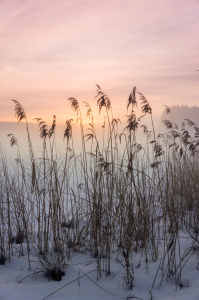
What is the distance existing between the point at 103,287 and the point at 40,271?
0.60 m

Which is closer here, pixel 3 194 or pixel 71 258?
pixel 71 258

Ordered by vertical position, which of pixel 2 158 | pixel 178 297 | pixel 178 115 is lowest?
pixel 178 297

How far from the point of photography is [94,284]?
2277mm

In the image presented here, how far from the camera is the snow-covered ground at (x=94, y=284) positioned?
83.0 inches

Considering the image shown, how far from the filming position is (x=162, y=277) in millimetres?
2158

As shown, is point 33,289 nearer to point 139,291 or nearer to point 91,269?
point 91,269

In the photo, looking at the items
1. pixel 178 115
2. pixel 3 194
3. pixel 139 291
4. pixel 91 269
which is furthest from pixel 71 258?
pixel 178 115

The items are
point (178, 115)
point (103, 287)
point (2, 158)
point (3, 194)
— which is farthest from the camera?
point (178, 115)

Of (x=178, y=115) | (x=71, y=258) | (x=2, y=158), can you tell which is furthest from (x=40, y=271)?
(x=178, y=115)

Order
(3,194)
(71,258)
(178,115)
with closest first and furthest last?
1. (71,258)
2. (3,194)
3. (178,115)

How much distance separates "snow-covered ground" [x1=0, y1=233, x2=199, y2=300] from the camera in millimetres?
2107

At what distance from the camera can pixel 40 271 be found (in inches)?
93.7

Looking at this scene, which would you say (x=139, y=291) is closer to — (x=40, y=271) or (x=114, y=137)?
(x=40, y=271)

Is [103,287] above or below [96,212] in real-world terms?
below
